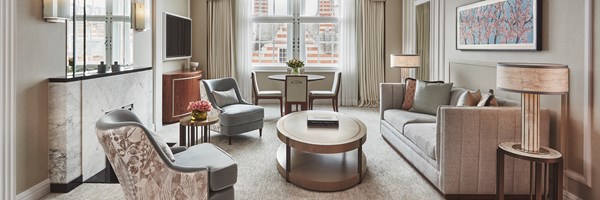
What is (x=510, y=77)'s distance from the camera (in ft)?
8.35

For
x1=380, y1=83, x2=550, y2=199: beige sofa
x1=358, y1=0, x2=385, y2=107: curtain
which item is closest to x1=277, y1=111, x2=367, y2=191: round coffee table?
x1=380, y1=83, x2=550, y2=199: beige sofa

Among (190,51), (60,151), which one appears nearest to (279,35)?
(190,51)

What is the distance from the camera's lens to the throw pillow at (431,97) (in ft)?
14.6

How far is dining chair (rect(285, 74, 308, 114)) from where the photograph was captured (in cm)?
630

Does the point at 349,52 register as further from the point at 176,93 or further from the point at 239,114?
the point at 239,114

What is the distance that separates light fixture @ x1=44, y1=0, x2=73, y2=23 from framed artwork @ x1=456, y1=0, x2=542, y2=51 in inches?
155

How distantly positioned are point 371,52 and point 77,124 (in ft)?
20.0

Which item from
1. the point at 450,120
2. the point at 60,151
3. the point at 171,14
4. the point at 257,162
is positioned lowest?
the point at 257,162

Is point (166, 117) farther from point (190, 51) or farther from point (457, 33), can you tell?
point (457, 33)

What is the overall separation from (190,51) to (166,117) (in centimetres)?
197

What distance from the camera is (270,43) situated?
8398mm

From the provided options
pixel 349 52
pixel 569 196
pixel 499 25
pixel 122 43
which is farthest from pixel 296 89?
pixel 569 196

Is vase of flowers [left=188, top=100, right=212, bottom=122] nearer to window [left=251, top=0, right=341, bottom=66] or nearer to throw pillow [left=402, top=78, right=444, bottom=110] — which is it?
throw pillow [left=402, top=78, right=444, bottom=110]

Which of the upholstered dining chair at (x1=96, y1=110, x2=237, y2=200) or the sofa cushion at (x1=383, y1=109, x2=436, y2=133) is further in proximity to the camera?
the sofa cushion at (x1=383, y1=109, x2=436, y2=133)
